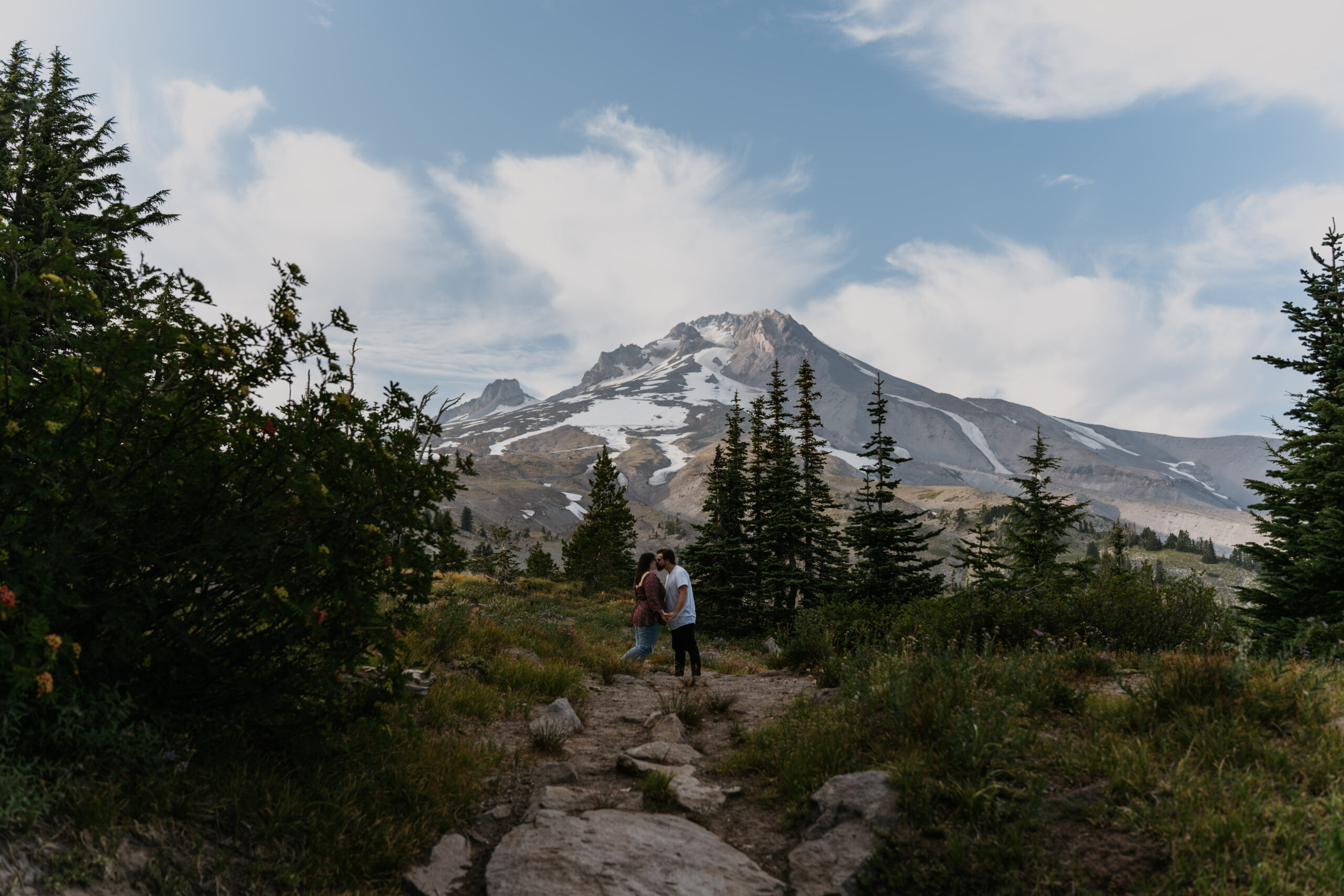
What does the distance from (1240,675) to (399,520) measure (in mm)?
5669

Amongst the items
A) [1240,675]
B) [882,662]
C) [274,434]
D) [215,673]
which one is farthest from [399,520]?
[1240,675]

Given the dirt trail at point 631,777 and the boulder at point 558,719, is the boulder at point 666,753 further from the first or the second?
the boulder at point 558,719

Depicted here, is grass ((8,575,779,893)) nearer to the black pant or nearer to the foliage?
the foliage

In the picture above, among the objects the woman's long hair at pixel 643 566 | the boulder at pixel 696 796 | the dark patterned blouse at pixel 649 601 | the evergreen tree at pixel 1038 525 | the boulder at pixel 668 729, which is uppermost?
the evergreen tree at pixel 1038 525

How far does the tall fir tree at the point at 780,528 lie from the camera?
2550 centimetres

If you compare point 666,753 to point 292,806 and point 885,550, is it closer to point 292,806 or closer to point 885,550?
point 292,806

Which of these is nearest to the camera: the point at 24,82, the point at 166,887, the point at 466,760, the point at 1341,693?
the point at 166,887

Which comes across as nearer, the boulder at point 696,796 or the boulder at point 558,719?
the boulder at point 696,796

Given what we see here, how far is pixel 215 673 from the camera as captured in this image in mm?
3623

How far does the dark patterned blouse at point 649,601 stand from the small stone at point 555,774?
190 inches

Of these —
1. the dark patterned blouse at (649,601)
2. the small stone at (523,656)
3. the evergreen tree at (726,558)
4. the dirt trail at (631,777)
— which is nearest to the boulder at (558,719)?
the dirt trail at (631,777)

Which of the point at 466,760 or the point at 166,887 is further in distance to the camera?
the point at 466,760

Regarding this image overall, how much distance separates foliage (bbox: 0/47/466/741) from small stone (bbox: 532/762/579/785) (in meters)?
1.65

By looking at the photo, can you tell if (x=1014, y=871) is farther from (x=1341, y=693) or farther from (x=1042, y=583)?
(x=1042, y=583)
